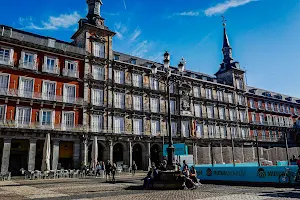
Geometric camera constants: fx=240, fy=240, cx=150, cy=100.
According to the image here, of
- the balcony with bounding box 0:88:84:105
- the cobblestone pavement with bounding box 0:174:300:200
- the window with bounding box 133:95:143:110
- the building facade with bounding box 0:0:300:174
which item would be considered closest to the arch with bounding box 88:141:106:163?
the building facade with bounding box 0:0:300:174

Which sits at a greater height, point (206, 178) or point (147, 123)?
point (147, 123)

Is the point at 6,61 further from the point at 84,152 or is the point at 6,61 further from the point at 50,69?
the point at 84,152

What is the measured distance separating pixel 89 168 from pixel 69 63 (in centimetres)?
1285

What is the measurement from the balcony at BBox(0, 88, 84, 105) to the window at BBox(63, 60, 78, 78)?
2903mm

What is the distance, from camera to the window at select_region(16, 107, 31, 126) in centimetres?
2484

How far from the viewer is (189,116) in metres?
38.7

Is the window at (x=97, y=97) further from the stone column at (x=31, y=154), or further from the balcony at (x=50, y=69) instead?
the stone column at (x=31, y=154)

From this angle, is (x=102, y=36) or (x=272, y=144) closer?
(x=102, y=36)

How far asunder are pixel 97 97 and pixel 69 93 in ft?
11.5

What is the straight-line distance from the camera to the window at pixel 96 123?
29341mm

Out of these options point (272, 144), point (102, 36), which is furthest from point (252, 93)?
point (102, 36)

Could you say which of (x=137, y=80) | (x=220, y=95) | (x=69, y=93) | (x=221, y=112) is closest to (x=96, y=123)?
Answer: (x=69, y=93)

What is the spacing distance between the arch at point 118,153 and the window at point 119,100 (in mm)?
5408

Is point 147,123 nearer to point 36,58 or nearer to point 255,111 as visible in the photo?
point 36,58
